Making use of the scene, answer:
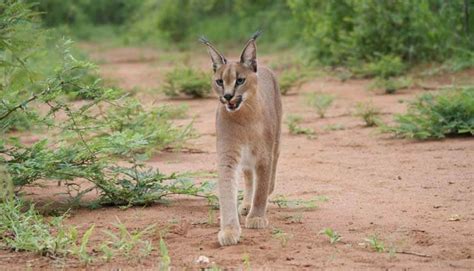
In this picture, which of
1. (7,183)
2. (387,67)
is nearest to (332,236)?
(7,183)

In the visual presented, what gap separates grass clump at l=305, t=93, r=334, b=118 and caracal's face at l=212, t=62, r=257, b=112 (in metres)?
5.50

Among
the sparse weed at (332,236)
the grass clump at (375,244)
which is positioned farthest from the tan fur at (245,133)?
the grass clump at (375,244)

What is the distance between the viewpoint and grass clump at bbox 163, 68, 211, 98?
1351 centimetres

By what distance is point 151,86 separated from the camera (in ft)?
49.8

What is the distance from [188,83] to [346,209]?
23.4 feet

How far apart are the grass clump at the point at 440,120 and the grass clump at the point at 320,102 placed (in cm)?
182

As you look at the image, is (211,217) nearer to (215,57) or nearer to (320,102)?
(215,57)

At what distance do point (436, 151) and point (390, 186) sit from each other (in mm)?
1623

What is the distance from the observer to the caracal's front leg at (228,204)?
5.51m

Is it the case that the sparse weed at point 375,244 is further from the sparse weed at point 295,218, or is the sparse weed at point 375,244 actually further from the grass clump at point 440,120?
the grass clump at point 440,120

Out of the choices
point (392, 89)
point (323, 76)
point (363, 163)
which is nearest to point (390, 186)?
point (363, 163)

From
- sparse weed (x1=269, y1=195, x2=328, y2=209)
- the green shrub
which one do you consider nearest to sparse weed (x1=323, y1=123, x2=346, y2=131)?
the green shrub

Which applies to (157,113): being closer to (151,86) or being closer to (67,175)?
(67,175)

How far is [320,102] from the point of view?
11.8 meters
